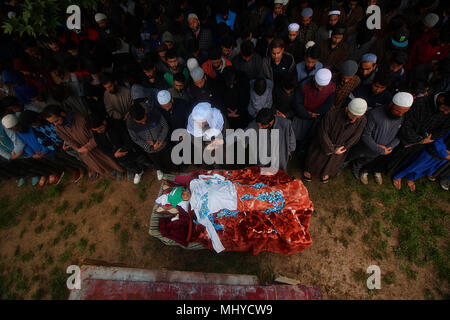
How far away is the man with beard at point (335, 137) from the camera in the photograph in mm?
3187

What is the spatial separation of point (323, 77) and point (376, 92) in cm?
107

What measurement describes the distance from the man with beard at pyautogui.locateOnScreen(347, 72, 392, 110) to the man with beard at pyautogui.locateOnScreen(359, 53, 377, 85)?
14 cm

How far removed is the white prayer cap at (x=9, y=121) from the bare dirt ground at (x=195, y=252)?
1.82 meters

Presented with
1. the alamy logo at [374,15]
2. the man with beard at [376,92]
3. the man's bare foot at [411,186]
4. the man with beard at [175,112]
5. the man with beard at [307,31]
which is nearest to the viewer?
the man with beard at [376,92]

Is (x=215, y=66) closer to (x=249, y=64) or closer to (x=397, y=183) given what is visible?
(x=249, y=64)

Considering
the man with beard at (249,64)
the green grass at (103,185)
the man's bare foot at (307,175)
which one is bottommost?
the green grass at (103,185)

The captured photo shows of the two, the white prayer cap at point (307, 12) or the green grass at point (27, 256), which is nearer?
the green grass at point (27, 256)

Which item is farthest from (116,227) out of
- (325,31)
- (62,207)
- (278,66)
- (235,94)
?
(325,31)

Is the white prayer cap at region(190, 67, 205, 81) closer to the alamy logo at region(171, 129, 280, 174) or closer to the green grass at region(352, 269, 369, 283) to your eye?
the alamy logo at region(171, 129, 280, 174)

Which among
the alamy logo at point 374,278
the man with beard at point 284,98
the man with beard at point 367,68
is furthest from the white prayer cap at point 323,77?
the alamy logo at point 374,278

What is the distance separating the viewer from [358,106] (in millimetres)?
3006

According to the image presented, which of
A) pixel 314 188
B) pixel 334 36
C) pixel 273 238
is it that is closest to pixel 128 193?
pixel 273 238

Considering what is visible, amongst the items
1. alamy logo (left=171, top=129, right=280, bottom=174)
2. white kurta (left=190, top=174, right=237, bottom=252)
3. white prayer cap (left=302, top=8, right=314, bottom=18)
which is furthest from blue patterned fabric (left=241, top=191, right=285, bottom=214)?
white prayer cap (left=302, top=8, right=314, bottom=18)

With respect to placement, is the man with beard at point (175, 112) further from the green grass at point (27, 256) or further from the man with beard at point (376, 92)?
the green grass at point (27, 256)
